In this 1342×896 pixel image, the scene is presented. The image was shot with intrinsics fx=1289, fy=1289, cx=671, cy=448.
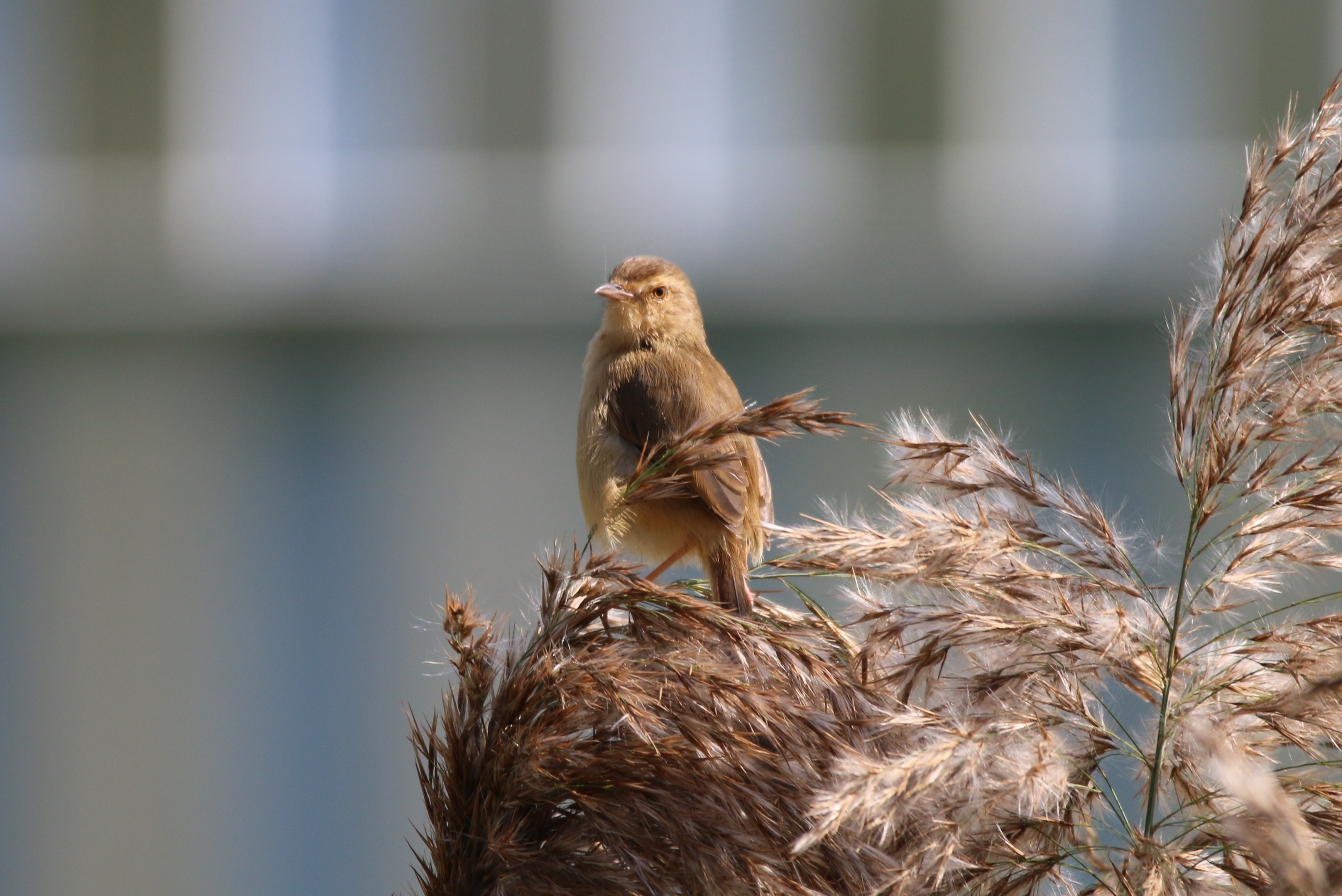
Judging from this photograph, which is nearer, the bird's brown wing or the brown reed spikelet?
the brown reed spikelet

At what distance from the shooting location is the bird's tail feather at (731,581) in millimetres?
2102

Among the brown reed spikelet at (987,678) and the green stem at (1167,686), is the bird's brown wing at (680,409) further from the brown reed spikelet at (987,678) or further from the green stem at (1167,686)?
the green stem at (1167,686)

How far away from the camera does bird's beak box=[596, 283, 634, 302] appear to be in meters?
3.36

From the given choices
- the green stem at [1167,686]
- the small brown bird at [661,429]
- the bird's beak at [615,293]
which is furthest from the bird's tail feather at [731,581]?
the bird's beak at [615,293]

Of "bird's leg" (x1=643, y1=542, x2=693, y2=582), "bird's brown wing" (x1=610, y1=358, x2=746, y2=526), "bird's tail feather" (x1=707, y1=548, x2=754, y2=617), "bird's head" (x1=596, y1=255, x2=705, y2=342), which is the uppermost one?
"bird's head" (x1=596, y1=255, x2=705, y2=342)

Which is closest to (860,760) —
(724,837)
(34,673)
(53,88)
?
(724,837)

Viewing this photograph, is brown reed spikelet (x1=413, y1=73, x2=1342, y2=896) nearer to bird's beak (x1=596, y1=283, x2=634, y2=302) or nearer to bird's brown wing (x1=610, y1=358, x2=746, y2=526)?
bird's brown wing (x1=610, y1=358, x2=746, y2=526)

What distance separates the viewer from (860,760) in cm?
132

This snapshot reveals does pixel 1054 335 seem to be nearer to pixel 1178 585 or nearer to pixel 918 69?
pixel 918 69

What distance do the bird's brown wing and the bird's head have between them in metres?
0.21

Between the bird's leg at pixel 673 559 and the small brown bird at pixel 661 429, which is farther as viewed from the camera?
the bird's leg at pixel 673 559

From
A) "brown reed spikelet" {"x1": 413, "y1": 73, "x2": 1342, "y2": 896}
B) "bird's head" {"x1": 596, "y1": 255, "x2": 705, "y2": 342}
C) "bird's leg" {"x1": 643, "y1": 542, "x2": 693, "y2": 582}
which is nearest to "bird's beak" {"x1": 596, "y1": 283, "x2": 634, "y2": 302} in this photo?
"bird's head" {"x1": 596, "y1": 255, "x2": 705, "y2": 342}

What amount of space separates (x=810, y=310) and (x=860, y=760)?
25.1 feet

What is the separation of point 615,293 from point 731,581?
125 centimetres
